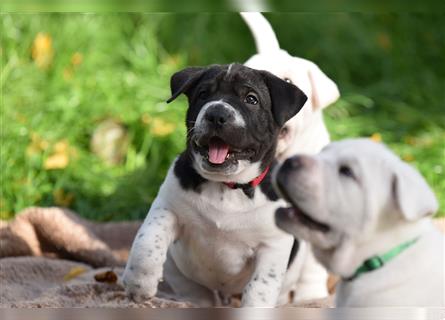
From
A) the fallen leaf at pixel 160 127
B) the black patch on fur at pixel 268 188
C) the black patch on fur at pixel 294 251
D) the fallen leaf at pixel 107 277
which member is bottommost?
the fallen leaf at pixel 107 277

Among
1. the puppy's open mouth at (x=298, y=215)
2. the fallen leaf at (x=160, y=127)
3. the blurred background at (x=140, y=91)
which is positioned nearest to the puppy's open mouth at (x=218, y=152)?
the puppy's open mouth at (x=298, y=215)

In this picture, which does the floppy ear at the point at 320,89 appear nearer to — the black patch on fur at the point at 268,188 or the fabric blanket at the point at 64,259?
the black patch on fur at the point at 268,188

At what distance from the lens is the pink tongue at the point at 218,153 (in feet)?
8.18

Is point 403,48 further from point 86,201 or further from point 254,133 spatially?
point 254,133

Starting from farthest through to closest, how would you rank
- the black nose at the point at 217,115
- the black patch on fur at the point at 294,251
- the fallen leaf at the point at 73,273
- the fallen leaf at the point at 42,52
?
the fallen leaf at the point at 42,52
the fallen leaf at the point at 73,273
the black patch on fur at the point at 294,251
the black nose at the point at 217,115

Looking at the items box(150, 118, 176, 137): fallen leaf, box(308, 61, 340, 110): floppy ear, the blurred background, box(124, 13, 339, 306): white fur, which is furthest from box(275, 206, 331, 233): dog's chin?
box(150, 118, 176, 137): fallen leaf


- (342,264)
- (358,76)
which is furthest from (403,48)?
(342,264)

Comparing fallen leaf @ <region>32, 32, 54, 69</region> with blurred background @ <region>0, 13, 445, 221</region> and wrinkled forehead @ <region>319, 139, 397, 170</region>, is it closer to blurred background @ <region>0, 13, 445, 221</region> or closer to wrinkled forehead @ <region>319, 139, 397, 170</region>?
blurred background @ <region>0, 13, 445, 221</region>

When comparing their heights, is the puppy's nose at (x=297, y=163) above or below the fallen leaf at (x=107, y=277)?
above

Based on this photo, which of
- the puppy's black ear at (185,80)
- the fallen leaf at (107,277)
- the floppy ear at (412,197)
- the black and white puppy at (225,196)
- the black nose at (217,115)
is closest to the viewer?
the floppy ear at (412,197)

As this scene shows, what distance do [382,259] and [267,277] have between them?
77 centimetres

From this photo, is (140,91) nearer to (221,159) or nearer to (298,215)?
(221,159)

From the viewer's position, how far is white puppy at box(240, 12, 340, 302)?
299 centimetres

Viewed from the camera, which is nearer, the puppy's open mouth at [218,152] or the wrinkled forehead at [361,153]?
the wrinkled forehead at [361,153]
